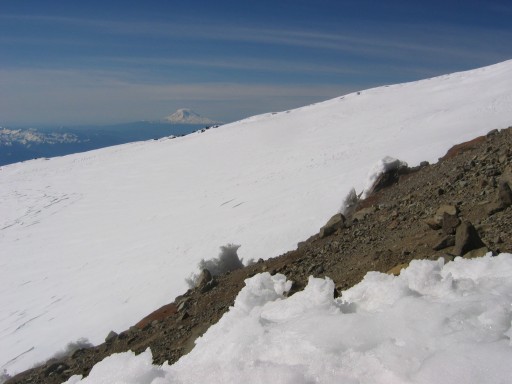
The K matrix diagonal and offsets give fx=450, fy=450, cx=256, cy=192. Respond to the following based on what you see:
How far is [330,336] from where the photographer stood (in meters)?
4.18

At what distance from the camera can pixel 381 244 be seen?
25.3 ft

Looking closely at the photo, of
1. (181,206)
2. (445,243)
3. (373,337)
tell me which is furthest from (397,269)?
(181,206)

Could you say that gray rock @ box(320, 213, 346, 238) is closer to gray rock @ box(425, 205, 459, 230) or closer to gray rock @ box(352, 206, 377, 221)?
gray rock @ box(352, 206, 377, 221)

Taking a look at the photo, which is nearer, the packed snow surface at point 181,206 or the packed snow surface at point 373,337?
the packed snow surface at point 373,337

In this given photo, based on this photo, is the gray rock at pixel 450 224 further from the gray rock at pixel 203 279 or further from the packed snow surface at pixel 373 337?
the gray rock at pixel 203 279

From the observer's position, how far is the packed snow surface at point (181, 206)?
13.3 metres

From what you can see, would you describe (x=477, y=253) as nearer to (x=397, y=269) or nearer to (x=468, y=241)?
(x=468, y=241)

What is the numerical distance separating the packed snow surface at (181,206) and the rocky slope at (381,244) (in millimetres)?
2347

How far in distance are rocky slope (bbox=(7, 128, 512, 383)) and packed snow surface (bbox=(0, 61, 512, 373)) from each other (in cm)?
235

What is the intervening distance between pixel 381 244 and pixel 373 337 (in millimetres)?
3861

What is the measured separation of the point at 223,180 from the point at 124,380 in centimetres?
2518

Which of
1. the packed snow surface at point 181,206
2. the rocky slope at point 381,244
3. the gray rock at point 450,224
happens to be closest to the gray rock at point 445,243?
the rocky slope at point 381,244

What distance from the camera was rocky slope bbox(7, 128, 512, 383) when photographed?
643cm

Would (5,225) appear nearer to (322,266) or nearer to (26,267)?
(26,267)
